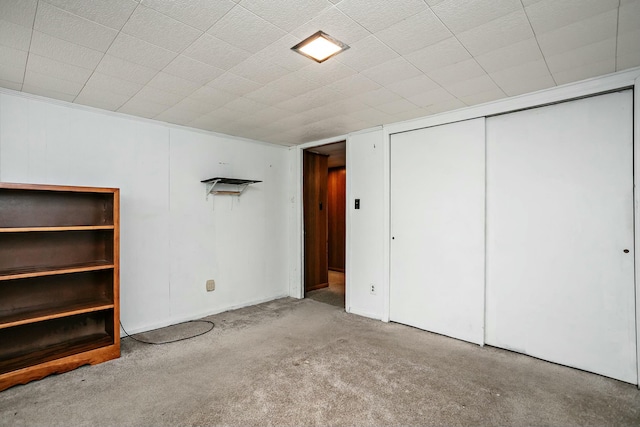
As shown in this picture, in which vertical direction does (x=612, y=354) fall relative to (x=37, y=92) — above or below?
below

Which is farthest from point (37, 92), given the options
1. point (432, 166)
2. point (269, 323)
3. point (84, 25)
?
point (432, 166)

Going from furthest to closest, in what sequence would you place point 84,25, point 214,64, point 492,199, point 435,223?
1. point 435,223
2. point 492,199
3. point 214,64
4. point 84,25

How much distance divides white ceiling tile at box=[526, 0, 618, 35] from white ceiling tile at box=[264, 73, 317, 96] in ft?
5.05

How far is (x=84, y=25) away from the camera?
1.82 m

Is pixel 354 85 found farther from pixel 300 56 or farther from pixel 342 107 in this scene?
pixel 300 56

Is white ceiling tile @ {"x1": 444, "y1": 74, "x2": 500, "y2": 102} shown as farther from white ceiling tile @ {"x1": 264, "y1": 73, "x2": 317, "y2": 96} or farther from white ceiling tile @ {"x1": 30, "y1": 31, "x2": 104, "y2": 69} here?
white ceiling tile @ {"x1": 30, "y1": 31, "x2": 104, "y2": 69}

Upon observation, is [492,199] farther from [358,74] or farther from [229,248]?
[229,248]

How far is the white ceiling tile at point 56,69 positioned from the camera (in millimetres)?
2219

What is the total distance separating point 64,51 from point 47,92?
99 centimetres

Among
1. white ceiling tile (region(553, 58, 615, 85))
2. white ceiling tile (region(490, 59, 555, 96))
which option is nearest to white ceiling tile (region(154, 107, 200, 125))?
white ceiling tile (region(490, 59, 555, 96))

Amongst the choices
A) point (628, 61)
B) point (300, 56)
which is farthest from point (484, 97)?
point (300, 56)

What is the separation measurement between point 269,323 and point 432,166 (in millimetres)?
2675

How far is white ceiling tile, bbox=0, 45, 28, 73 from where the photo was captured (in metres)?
2.08

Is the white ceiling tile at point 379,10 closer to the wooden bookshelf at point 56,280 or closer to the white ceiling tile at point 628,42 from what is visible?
the white ceiling tile at point 628,42
